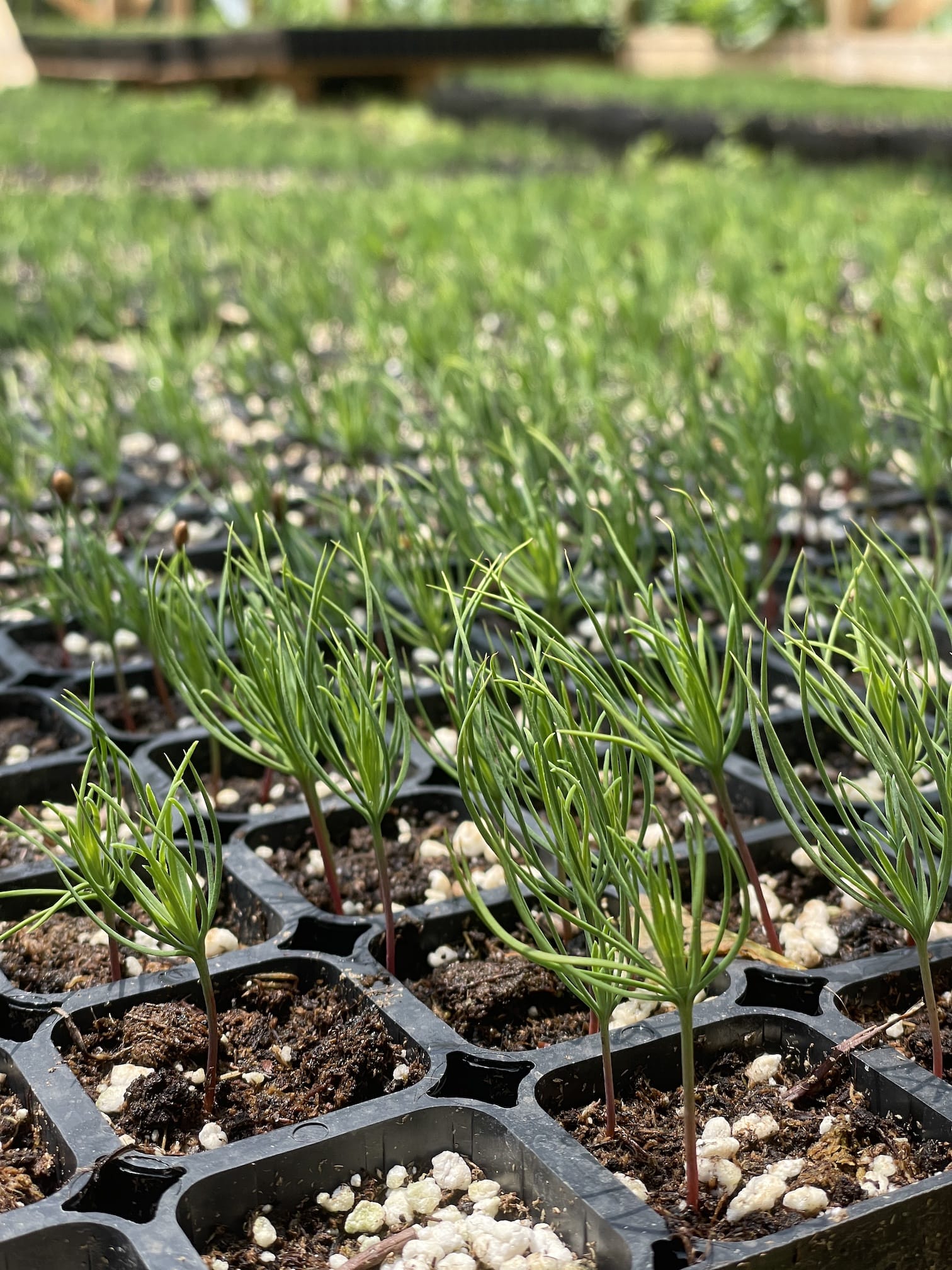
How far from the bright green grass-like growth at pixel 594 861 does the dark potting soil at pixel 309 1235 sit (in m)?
0.13

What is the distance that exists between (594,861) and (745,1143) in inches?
10.0

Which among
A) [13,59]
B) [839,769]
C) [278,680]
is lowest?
[839,769]

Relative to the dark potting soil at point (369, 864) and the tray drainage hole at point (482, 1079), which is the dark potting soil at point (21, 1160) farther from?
the dark potting soil at point (369, 864)

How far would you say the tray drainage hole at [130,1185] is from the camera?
112 centimetres

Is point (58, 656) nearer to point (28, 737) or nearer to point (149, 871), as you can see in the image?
point (28, 737)

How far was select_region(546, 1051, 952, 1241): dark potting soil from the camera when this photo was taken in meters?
1.11

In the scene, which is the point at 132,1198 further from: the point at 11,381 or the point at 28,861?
the point at 11,381

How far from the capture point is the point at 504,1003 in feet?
4.62

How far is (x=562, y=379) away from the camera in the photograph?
9.51 feet

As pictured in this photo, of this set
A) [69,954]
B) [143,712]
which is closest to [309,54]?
[143,712]

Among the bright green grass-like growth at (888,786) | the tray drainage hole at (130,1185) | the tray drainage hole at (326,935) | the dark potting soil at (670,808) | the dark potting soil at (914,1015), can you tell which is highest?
the bright green grass-like growth at (888,786)

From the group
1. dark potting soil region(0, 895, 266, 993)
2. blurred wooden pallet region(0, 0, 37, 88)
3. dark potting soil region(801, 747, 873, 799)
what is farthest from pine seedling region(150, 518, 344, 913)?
blurred wooden pallet region(0, 0, 37, 88)

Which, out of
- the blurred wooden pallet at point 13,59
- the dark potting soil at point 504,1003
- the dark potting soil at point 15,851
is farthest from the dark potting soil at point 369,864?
the blurred wooden pallet at point 13,59

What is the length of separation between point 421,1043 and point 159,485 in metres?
1.89
